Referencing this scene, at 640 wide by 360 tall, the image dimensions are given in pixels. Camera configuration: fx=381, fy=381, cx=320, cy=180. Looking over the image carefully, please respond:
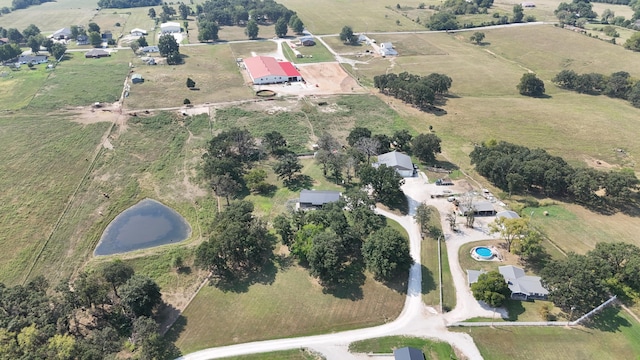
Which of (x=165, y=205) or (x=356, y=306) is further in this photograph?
(x=165, y=205)

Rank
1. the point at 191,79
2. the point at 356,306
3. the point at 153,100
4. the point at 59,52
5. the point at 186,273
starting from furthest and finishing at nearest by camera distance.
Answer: the point at 59,52 < the point at 191,79 < the point at 153,100 < the point at 186,273 < the point at 356,306

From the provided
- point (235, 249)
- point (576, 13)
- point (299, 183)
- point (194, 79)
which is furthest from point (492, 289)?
point (576, 13)

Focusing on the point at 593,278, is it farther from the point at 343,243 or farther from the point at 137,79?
the point at 137,79

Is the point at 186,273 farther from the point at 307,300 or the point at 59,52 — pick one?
the point at 59,52

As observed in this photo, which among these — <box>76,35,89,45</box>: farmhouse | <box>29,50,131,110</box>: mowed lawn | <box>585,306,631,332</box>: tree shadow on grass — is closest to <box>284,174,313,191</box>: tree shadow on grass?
<box>585,306,631,332</box>: tree shadow on grass

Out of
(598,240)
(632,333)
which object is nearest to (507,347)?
(632,333)

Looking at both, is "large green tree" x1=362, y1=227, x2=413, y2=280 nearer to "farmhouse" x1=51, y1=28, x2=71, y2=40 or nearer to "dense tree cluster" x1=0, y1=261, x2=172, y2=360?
"dense tree cluster" x1=0, y1=261, x2=172, y2=360
